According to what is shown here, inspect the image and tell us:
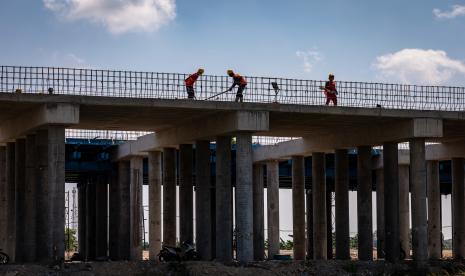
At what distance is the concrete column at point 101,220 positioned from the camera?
57.5 m

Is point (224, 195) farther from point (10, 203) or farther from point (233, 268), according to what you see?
point (10, 203)

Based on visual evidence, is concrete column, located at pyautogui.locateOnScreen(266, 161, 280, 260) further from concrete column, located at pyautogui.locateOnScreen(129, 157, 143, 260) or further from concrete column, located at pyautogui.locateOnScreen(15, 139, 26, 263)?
concrete column, located at pyautogui.locateOnScreen(15, 139, 26, 263)

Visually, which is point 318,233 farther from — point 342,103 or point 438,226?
point 342,103

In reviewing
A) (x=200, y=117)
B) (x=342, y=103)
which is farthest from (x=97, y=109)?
(x=342, y=103)

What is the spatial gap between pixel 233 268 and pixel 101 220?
21.2m

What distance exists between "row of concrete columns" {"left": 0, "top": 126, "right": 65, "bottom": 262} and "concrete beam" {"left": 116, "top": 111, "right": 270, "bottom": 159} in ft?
21.7

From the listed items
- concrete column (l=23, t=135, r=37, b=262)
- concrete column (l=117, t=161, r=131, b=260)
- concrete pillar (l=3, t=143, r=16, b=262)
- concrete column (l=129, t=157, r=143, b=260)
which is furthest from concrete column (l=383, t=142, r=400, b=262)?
concrete pillar (l=3, t=143, r=16, b=262)

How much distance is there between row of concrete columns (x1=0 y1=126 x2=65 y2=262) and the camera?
36.9 m

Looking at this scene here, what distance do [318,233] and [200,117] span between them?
45.3ft

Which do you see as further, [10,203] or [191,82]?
[10,203]

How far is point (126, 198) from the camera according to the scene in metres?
54.0

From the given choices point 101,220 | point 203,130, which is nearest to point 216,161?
point 203,130

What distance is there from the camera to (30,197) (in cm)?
4316

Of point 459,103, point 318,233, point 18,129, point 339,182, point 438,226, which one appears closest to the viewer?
point 18,129
